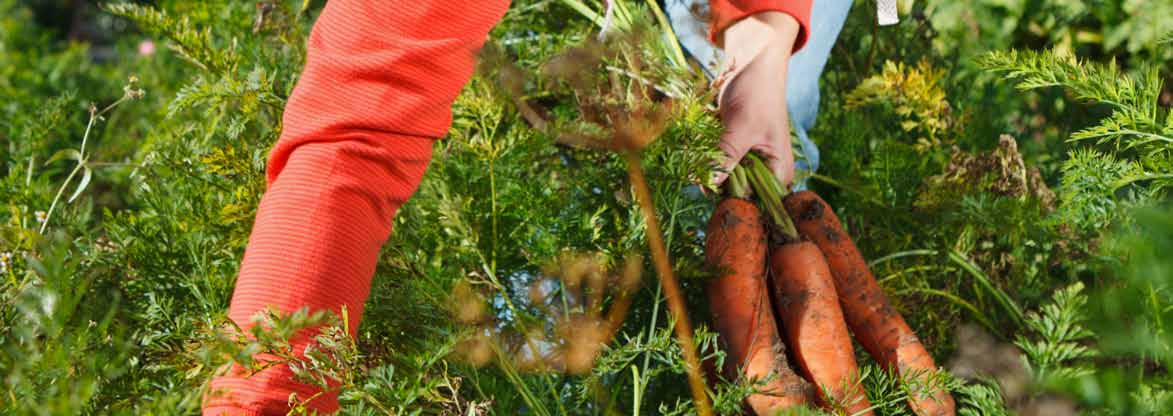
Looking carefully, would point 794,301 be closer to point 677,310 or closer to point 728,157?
point 728,157

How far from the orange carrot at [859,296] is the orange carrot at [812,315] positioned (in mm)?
44

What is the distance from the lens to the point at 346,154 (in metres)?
1.04

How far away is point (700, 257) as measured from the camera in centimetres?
140

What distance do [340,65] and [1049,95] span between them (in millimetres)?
1645

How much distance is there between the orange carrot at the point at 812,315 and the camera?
1252 millimetres

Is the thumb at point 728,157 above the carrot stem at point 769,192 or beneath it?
above

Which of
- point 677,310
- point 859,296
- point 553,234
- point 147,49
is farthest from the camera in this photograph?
point 147,49

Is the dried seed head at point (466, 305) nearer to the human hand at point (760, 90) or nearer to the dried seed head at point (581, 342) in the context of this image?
the dried seed head at point (581, 342)

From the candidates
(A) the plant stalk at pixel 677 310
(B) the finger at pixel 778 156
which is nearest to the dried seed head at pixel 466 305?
(A) the plant stalk at pixel 677 310

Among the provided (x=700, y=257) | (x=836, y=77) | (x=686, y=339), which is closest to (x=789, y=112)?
(x=836, y=77)

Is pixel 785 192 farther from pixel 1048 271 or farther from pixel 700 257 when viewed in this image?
pixel 1048 271

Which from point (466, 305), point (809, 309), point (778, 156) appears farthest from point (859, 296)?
point (466, 305)

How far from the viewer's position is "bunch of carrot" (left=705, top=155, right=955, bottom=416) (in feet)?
3.99

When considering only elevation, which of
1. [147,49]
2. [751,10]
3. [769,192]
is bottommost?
[147,49]
